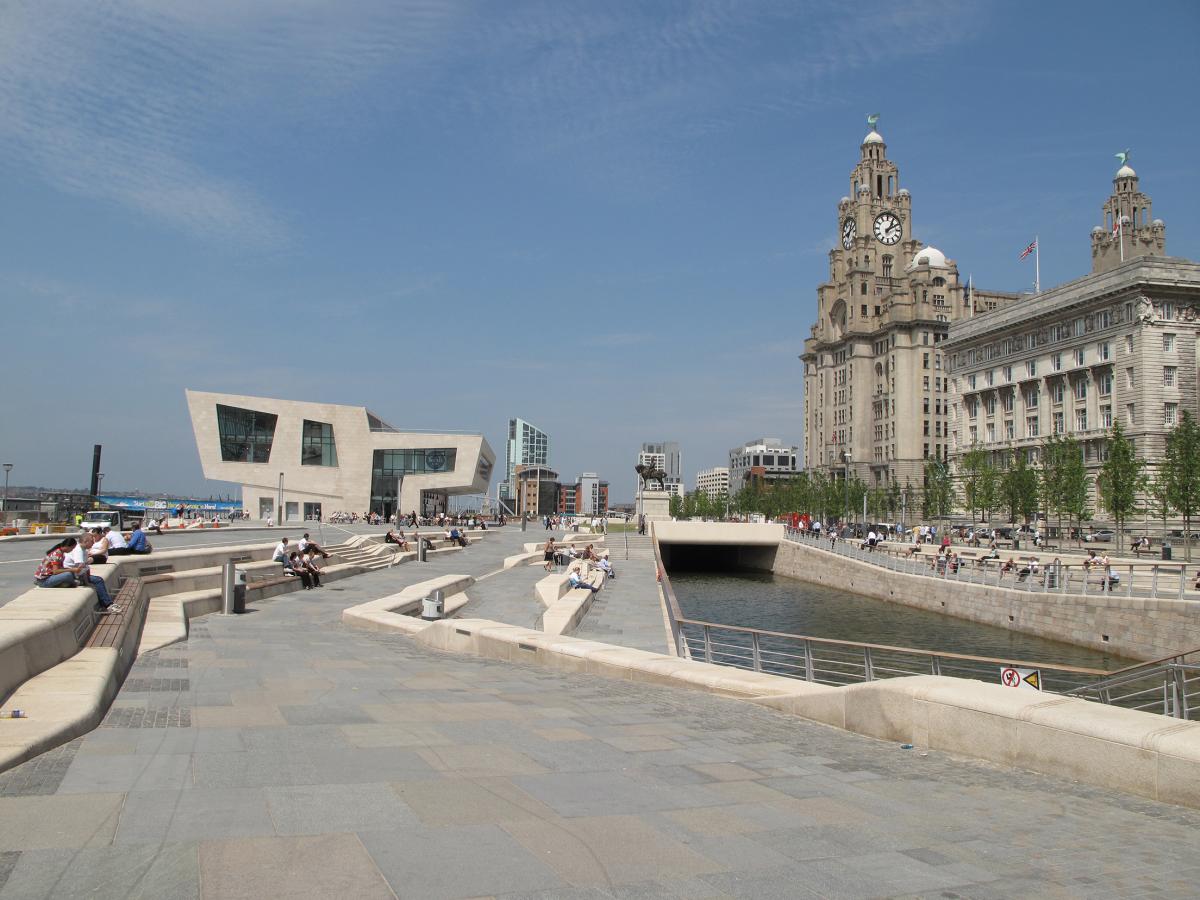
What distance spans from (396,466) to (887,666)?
78536 mm

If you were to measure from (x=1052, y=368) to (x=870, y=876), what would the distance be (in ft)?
275

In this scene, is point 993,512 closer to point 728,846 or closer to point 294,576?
point 294,576

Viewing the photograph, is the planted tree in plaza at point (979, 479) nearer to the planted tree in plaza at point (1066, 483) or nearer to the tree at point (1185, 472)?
the planted tree in plaza at point (1066, 483)

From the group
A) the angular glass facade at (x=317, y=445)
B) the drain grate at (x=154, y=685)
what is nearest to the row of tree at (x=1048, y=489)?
the angular glass facade at (x=317, y=445)

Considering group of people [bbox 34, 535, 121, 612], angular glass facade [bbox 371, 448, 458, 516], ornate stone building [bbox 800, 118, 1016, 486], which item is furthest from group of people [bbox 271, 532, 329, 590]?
ornate stone building [bbox 800, 118, 1016, 486]

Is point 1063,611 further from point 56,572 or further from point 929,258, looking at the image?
point 929,258

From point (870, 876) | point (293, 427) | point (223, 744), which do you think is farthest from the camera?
point (293, 427)

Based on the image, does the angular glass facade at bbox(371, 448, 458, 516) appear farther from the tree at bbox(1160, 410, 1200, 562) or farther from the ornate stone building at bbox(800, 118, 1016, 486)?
the tree at bbox(1160, 410, 1200, 562)

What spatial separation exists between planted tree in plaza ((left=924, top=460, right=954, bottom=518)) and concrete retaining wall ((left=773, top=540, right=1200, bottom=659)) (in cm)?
3692

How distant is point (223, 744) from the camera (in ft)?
25.8

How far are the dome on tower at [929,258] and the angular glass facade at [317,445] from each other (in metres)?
83.5

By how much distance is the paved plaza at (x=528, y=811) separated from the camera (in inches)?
204

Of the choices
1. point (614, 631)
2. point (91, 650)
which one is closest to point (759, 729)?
point (91, 650)

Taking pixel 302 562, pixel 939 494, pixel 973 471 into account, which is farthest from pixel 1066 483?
pixel 302 562
